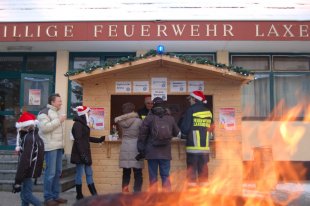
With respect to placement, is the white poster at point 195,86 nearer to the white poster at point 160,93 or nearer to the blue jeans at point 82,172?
the white poster at point 160,93

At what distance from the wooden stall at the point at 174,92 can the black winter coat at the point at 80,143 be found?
0.60 m

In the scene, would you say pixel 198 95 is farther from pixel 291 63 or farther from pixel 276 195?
pixel 291 63

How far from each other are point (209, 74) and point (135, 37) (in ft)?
9.21

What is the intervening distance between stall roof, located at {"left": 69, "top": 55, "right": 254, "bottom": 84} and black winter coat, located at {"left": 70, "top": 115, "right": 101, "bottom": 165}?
90 centimetres

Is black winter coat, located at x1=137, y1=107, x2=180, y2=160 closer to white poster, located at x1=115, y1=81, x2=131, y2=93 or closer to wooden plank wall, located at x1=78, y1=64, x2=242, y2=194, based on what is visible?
wooden plank wall, located at x1=78, y1=64, x2=242, y2=194

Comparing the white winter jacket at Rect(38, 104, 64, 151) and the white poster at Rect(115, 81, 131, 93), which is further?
the white poster at Rect(115, 81, 131, 93)

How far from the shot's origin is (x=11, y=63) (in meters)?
11.5

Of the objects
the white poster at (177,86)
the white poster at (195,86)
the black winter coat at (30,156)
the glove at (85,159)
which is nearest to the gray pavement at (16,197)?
the glove at (85,159)

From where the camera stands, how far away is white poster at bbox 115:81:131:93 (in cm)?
792

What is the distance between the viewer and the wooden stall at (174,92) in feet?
25.2

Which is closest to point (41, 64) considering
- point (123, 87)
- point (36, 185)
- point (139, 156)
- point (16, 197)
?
point (36, 185)

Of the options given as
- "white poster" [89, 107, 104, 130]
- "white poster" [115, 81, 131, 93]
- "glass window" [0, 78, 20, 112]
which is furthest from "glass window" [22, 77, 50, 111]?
"white poster" [115, 81, 131, 93]
